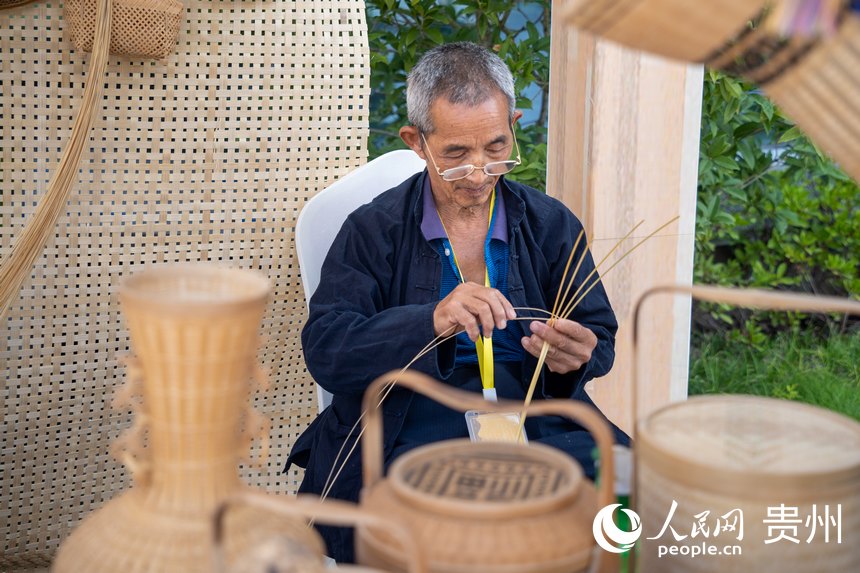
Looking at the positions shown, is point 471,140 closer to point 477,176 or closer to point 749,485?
point 477,176

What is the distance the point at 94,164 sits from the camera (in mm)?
2824

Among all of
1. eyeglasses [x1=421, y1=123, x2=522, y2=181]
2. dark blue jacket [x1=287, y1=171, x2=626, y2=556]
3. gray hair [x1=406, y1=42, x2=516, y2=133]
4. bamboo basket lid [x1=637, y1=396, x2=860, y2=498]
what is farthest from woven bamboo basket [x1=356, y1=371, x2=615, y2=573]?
gray hair [x1=406, y1=42, x2=516, y2=133]

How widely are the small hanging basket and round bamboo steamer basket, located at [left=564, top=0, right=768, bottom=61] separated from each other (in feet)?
5.80

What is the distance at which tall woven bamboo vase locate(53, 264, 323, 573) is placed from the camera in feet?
3.94

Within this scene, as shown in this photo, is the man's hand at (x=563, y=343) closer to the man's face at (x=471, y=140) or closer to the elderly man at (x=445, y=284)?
the elderly man at (x=445, y=284)

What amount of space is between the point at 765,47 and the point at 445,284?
5.03ft

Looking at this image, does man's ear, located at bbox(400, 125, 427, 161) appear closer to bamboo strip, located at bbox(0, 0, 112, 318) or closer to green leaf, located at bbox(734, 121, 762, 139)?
bamboo strip, located at bbox(0, 0, 112, 318)

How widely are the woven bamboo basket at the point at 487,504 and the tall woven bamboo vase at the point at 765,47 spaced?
0.44 metres

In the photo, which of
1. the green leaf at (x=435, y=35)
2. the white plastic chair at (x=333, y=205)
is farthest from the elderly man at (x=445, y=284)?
the green leaf at (x=435, y=35)

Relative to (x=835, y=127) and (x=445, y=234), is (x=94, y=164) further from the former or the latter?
(x=835, y=127)

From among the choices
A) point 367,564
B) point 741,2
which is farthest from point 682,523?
point 741,2

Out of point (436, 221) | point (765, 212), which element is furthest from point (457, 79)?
point (765, 212)

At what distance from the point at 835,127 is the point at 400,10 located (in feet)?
10.7

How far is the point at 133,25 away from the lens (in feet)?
8.63
